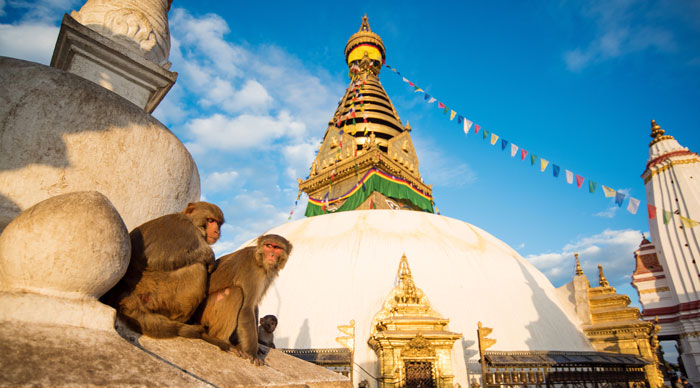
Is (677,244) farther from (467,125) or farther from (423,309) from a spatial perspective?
(423,309)

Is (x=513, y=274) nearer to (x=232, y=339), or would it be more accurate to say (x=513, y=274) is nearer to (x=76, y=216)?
(x=232, y=339)

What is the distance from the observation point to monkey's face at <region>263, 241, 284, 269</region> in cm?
221

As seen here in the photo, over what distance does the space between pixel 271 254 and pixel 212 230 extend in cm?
37

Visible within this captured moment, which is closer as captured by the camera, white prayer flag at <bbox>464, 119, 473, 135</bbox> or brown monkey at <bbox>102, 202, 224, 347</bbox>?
brown monkey at <bbox>102, 202, 224, 347</bbox>

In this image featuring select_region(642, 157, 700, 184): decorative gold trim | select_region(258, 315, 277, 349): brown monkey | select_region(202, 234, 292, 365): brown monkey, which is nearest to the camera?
select_region(202, 234, 292, 365): brown monkey

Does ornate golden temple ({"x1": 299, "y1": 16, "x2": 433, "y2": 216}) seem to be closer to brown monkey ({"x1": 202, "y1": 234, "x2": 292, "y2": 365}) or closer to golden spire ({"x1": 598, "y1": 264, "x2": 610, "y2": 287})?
golden spire ({"x1": 598, "y1": 264, "x2": 610, "y2": 287})

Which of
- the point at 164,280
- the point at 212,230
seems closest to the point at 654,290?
the point at 212,230

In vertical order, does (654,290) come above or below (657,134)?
below

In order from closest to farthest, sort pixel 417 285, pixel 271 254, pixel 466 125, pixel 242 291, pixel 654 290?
pixel 242 291
pixel 271 254
pixel 417 285
pixel 466 125
pixel 654 290

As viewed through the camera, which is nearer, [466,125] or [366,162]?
[466,125]

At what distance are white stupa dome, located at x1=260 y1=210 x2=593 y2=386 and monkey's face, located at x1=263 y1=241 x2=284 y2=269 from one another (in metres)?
6.25

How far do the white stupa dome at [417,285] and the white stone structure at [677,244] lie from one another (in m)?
8.63

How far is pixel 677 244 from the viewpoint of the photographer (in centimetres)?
1680

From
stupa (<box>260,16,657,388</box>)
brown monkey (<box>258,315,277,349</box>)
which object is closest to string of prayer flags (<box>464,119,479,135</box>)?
stupa (<box>260,16,657,388</box>)
